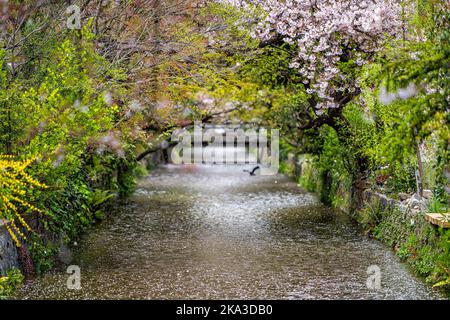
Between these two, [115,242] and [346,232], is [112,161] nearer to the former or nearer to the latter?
[115,242]

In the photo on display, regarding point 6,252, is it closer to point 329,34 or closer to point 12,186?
point 12,186

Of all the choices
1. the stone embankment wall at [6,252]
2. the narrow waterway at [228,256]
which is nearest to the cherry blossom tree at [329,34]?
the narrow waterway at [228,256]

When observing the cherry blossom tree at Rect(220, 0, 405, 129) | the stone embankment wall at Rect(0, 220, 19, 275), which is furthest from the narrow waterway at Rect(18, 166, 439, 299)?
the cherry blossom tree at Rect(220, 0, 405, 129)

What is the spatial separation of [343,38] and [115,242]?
6904mm

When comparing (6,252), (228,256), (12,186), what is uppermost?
(12,186)

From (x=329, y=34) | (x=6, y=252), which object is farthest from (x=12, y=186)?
(x=329, y=34)

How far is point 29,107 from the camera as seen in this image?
35.0 ft

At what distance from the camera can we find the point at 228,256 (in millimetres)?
13250

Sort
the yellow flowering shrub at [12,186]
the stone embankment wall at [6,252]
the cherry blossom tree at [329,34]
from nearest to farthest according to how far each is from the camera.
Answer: the yellow flowering shrub at [12,186] → the stone embankment wall at [6,252] → the cherry blossom tree at [329,34]

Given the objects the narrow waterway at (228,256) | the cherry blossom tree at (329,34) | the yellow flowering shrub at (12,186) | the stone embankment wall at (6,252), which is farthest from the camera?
the cherry blossom tree at (329,34)

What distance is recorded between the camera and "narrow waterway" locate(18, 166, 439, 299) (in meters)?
10.6

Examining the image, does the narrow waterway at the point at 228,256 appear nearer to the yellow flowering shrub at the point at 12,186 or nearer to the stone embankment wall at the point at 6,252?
the stone embankment wall at the point at 6,252

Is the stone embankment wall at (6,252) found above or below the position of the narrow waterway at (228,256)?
above

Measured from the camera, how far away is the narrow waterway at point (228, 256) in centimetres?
1060
